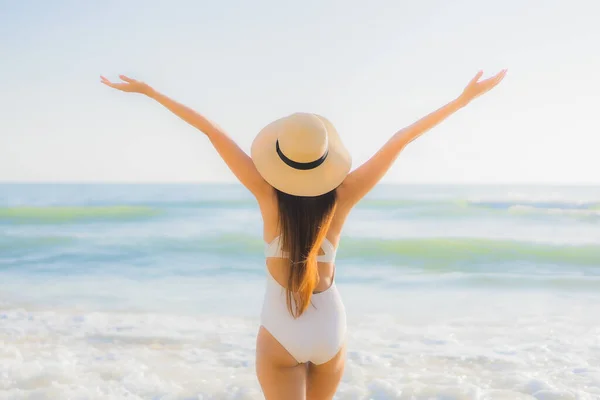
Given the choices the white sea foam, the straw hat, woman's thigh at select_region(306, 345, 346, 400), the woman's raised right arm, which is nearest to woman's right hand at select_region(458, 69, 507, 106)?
the woman's raised right arm

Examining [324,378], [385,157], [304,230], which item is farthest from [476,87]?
[324,378]

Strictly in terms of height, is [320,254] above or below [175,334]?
above

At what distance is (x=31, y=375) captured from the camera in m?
4.55

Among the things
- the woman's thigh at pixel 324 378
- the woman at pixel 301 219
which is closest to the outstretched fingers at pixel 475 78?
the woman at pixel 301 219

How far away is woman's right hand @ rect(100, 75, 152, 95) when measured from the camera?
2.36 meters

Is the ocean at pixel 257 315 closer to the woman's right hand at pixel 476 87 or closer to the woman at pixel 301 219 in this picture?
the woman at pixel 301 219

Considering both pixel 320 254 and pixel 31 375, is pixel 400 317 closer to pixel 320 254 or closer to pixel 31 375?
pixel 31 375

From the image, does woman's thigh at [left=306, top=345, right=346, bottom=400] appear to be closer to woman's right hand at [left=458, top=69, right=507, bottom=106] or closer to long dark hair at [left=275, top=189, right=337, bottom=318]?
long dark hair at [left=275, top=189, right=337, bottom=318]

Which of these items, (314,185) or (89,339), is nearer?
(314,185)

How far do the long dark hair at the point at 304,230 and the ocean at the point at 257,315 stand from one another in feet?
7.73

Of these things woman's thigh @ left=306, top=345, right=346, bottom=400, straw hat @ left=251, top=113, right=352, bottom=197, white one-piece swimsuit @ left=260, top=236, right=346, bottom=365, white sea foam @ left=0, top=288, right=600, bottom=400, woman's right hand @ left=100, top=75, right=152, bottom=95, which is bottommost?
white sea foam @ left=0, top=288, right=600, bottom=400

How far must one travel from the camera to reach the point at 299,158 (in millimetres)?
2184

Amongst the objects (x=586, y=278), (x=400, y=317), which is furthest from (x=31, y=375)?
(x=586, y=278)

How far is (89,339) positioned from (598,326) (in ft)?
16.0
